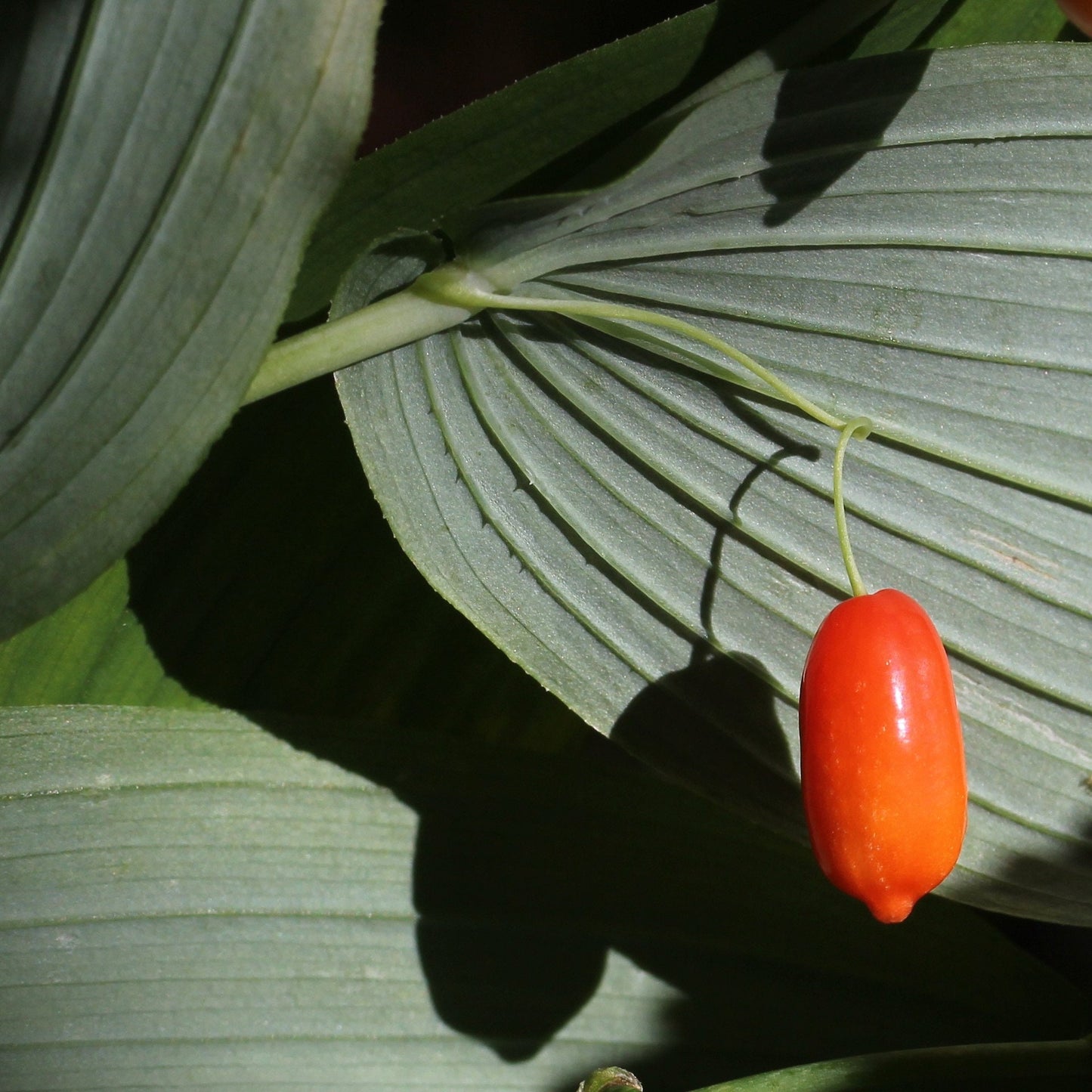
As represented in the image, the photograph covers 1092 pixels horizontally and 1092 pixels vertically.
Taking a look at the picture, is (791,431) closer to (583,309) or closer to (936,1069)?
(583,309)

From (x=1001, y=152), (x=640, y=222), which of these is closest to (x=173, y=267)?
(x=640, y=222)

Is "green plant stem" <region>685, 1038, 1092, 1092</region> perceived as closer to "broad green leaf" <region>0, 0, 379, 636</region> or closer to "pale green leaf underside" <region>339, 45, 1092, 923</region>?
"pale green leaf underside" <region>339, 45, 1092, 923</region>

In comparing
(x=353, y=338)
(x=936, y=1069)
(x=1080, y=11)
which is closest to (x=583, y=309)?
(x=353, y=338)

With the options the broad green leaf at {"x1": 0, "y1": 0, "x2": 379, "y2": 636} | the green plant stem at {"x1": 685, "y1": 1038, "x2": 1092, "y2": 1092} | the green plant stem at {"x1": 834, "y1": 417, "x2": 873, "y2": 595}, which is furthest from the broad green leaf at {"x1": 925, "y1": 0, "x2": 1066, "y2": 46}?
the green plant stem at {"x1": 685, "y1": 1038, "x2": 1092, "y2": 1092}

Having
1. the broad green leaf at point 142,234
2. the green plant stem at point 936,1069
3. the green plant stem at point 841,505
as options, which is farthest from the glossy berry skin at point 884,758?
the broad green leaf at point 142,234

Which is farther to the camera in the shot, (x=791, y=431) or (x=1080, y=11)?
(x=791, y=431)
